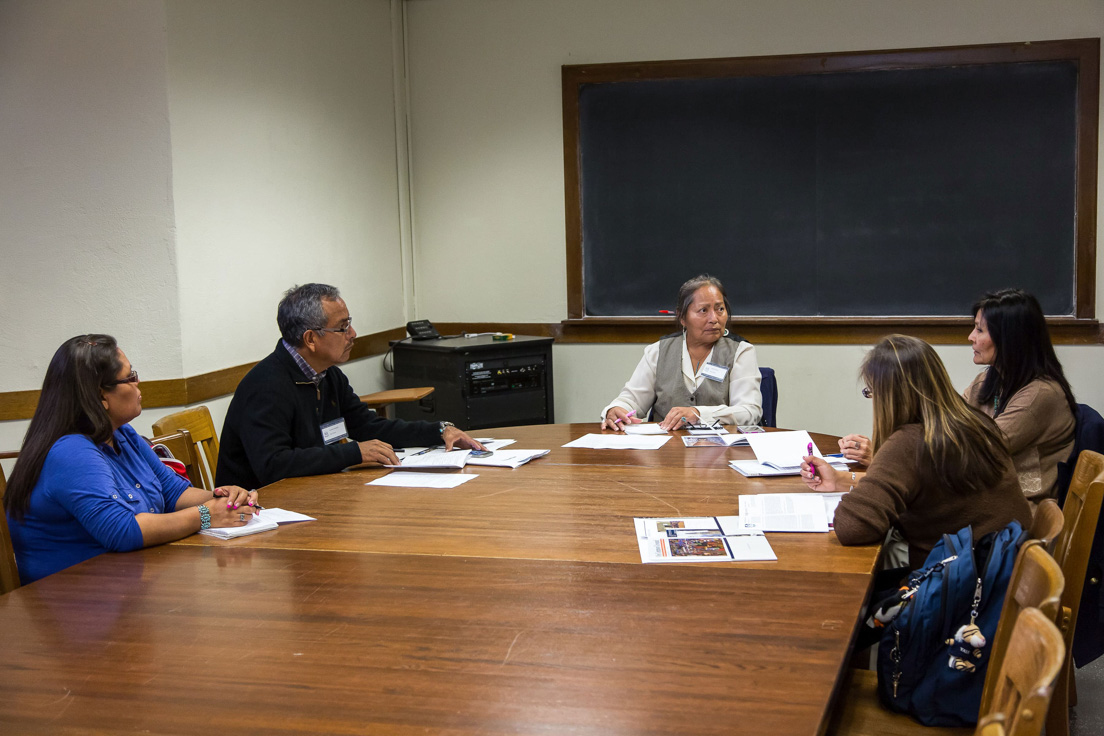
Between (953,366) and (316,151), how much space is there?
3.71m

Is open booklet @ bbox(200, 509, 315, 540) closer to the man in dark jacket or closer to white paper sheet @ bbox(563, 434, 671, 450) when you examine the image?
the man in dark jacket

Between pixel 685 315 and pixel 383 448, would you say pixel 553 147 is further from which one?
pixel 383 448

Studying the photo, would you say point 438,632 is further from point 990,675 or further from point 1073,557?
point 1073,557

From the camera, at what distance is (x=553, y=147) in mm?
5574

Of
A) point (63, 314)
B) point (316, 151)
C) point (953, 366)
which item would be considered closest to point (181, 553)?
point (63, 314)

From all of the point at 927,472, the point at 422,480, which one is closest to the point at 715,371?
the point at 422,480

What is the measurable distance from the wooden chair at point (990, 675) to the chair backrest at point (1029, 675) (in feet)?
0.44

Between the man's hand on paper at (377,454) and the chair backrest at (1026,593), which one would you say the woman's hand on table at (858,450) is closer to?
the chair backrest at (1026,593)

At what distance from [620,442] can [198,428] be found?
1500 millimetres

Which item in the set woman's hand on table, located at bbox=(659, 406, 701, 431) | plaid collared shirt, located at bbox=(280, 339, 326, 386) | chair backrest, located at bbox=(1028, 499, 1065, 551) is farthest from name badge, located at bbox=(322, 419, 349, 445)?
chair backrest, located at bbox=(1028, 499, 1065, 551)

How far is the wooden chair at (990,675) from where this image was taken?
135cm

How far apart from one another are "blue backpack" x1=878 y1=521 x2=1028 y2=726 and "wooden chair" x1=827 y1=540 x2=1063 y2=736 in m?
0.04

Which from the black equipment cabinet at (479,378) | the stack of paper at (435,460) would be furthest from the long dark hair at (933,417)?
the black equipment cabinet at (479,378)

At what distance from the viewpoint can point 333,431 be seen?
10.4 feet
